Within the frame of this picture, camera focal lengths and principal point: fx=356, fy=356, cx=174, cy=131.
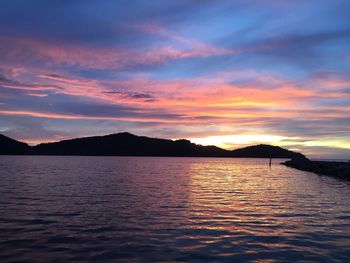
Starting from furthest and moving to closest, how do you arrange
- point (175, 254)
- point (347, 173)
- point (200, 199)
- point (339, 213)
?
point (347, 173), point (200, 199), point (339, 213), point (175, 254)

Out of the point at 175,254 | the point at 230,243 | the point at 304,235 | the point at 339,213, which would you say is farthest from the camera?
the point at 339,213

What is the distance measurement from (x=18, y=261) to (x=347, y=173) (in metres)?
67.0

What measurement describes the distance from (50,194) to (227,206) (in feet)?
56.0

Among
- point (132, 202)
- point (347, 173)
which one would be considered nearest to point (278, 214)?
point (132, 202)

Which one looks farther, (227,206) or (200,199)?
(200,199)

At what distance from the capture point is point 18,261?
1326 cm

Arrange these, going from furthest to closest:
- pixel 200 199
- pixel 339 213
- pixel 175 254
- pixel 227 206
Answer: pixel 200 199, pixel 227 206, pixel 339 213, pixel 175 254

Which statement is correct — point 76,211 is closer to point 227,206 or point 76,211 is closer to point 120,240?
point 120,240

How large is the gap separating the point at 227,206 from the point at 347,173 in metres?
48.9

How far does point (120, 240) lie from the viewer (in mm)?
16531

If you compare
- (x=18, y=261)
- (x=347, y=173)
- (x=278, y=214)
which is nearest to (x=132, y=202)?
(x=278, y=214)

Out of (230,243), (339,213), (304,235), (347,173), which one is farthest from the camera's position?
(347,173)

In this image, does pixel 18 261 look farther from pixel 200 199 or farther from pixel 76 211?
pixel 200 199

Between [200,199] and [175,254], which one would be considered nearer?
[175,254]
